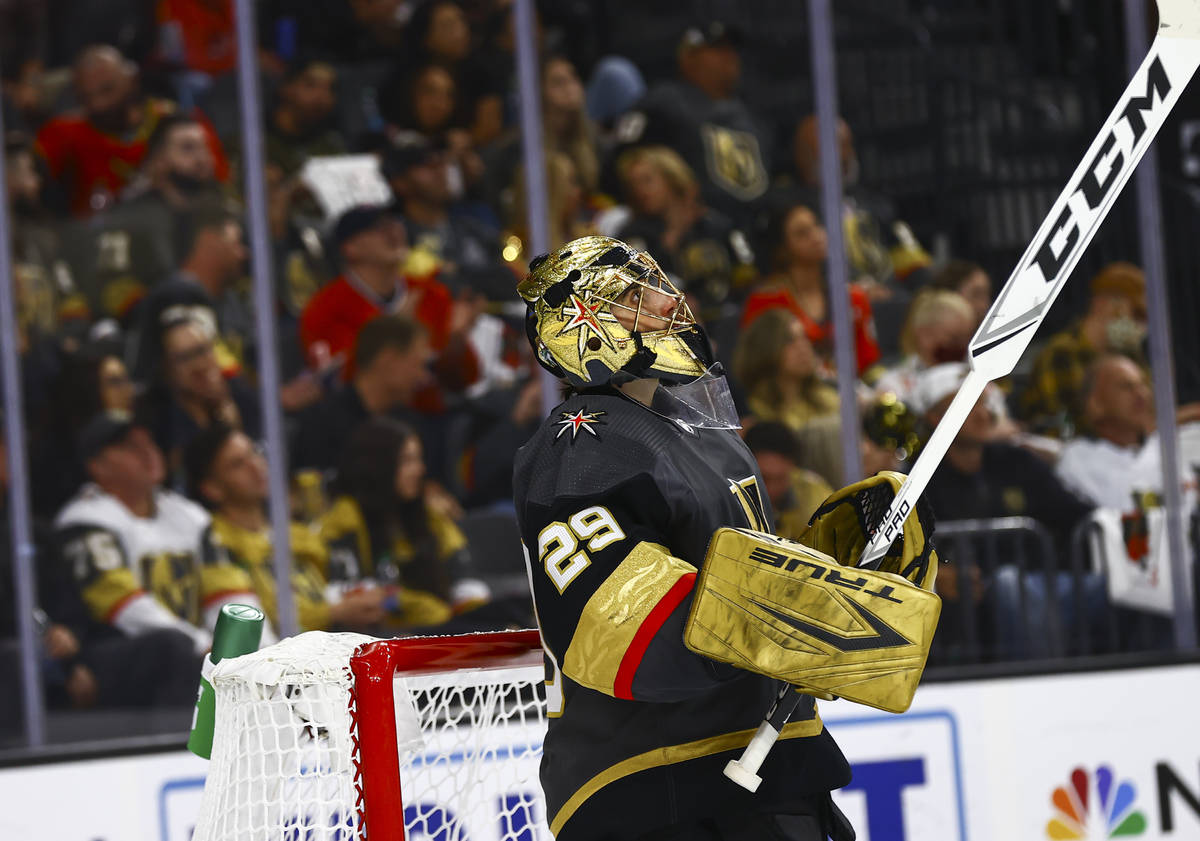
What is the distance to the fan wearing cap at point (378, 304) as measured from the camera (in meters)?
3.78

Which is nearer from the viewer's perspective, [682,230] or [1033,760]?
[1033,760]

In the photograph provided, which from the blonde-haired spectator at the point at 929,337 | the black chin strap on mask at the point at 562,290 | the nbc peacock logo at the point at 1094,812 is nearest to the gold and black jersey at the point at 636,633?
the black chin strap on mask at the point at 562,290

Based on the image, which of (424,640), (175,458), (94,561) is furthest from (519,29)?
(424,640)

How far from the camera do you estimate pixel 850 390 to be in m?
3.49

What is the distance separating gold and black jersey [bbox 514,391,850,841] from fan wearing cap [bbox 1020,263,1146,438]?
2.22 metres

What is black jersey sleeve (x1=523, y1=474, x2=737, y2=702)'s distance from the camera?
1416 mm

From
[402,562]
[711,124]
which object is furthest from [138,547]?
[711,124]

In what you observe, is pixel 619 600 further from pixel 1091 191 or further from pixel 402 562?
pixel 402 562

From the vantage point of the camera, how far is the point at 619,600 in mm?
1416

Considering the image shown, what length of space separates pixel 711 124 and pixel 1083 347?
1082 millimetres

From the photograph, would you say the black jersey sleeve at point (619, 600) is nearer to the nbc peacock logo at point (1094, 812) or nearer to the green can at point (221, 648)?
the green can at point (221, 648)

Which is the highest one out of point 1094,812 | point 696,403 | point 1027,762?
point 696,403

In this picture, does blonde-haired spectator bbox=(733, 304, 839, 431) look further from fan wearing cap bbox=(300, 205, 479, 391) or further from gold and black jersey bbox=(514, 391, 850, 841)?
gold and black jersey bbox=(514, 391, 850, 841)

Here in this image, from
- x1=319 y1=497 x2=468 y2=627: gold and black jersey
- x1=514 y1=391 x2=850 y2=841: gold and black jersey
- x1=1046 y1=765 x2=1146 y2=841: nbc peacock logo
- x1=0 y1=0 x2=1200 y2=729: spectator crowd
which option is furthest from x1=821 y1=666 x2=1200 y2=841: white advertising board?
x1=514 y1=391 x2=850 y2=841: gold and black jersey
